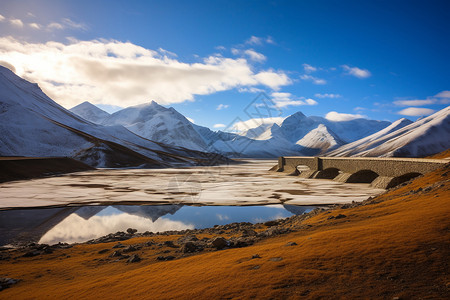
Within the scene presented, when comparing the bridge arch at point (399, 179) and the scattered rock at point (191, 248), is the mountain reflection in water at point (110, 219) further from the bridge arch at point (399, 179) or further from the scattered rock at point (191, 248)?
the bridge arch at point (399, 179)

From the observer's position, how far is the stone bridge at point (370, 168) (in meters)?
41.1

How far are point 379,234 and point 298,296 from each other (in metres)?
4.77

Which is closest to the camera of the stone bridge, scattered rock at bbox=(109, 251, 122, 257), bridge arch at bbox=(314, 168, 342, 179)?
scattered rock at bbox=(109, 251, 122, 257)

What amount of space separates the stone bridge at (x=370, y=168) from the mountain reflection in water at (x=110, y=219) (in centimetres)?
2066

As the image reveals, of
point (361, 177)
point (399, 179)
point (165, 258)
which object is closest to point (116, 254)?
point (165, 258)

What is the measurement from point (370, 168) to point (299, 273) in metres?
49.1

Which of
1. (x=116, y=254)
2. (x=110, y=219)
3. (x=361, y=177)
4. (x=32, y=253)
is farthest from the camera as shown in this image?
(x=361, y=177)

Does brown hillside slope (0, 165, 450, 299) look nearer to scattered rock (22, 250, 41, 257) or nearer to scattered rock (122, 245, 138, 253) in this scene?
scattered rock (22, 250, 41, 257)

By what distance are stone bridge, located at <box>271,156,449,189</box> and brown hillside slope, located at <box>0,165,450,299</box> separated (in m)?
33.3

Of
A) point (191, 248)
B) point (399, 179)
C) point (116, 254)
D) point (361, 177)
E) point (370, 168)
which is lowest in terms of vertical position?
point (361, 177)

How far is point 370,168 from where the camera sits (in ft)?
168

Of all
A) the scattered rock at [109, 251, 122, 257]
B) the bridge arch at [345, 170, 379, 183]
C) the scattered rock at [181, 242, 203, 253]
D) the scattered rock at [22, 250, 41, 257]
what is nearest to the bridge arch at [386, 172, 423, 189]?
the bridge arch at [345, 170, 379, 183]

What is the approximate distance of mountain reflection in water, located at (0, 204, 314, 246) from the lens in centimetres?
2138

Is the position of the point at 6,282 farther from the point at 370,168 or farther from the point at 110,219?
the point at 370,168
